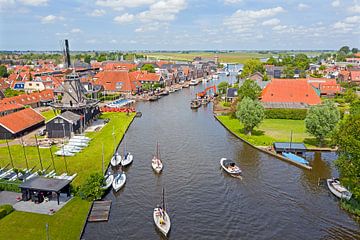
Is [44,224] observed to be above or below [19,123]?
below

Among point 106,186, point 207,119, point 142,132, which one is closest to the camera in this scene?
point 106,186

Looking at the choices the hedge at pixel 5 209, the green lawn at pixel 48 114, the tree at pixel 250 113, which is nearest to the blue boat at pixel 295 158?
the tree at pixel 250 113

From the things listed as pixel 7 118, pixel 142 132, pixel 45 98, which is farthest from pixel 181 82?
pixel 7 118

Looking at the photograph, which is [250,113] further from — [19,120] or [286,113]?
[19,120]

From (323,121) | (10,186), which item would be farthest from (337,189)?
(10,186)

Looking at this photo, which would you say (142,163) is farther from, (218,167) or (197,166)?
(218,167)
